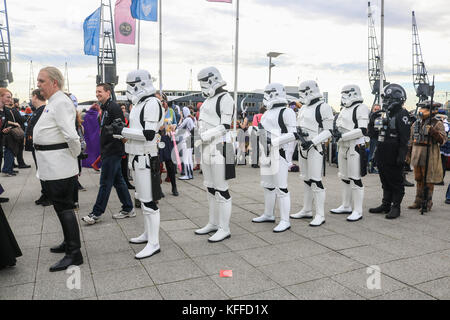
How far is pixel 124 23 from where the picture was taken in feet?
57.8

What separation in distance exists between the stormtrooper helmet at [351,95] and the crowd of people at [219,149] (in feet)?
0.05

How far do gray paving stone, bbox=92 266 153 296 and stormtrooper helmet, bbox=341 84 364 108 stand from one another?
13.4ft

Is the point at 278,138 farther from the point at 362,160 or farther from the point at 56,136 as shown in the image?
→ the point at 56,136

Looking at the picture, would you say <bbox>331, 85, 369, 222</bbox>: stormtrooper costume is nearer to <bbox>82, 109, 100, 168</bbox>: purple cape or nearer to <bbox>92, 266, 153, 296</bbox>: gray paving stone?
<bbox>92, 266, 153, 296</bbox>: gray paving stone

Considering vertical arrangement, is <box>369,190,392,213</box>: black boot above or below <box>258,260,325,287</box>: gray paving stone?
above

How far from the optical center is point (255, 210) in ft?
22.0

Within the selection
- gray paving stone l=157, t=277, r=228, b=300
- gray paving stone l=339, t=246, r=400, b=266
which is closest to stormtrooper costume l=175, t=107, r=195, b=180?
gray paving stone l=339, t=246, r=400, b=266

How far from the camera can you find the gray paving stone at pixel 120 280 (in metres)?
3.42

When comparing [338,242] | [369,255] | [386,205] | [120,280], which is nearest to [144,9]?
[386,205]

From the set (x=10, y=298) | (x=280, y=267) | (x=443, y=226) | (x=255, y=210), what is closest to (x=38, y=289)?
(x=10, y=298)

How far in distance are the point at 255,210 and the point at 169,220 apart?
1.65 metres

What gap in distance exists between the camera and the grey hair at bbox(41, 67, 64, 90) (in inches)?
154

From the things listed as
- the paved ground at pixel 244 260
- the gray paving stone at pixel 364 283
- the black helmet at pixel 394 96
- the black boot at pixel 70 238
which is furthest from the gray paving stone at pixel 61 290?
the black helmet at pixel 394 96

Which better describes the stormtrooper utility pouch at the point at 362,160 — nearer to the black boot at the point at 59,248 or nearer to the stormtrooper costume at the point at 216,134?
the stormtrooper costume at the point at 216,134
